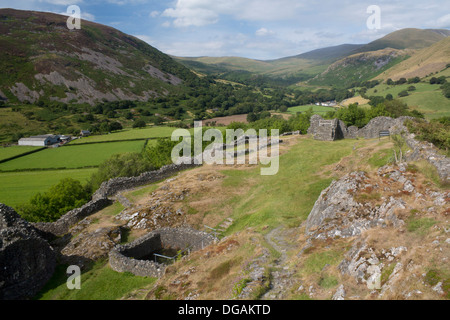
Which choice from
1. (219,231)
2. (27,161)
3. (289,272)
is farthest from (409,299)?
(27,161)

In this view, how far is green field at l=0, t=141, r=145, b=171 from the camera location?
63.1 meters

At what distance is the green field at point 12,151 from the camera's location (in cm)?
7100

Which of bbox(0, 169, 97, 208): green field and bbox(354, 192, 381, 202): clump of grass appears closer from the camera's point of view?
bbox(354, 192, 381, 202): clump of grass

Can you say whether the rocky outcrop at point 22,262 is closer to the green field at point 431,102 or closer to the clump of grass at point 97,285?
the clump of grass at point 97,285

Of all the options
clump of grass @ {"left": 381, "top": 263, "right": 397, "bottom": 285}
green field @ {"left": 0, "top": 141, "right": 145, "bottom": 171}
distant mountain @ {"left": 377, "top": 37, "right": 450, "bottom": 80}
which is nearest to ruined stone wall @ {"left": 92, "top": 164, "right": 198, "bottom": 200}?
clump of grass @ {"left": 381, "top": 263, "right": 397, "bottom": 285}

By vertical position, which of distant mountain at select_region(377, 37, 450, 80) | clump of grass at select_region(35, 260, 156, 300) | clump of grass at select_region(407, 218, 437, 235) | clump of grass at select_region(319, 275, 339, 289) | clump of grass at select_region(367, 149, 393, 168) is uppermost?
distant mountain at select_region(377, 37, 450, 80)

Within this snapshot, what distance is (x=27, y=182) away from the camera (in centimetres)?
5197

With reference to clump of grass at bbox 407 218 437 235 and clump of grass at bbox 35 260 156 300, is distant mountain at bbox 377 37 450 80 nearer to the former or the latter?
clump of grass at bbox 407 218 437 235

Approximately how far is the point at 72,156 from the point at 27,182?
2068 centimetres

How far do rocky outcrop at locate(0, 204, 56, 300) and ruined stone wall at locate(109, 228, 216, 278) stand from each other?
3.95 metres

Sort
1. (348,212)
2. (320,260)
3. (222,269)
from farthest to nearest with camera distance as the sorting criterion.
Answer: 1. (348,212)
2. (222,269)
3. (320,260)

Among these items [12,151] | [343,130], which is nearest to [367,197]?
[343,130]

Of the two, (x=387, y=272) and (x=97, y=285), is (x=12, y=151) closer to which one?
(x=97, y=285)

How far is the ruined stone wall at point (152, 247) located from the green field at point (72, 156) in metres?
50.3
